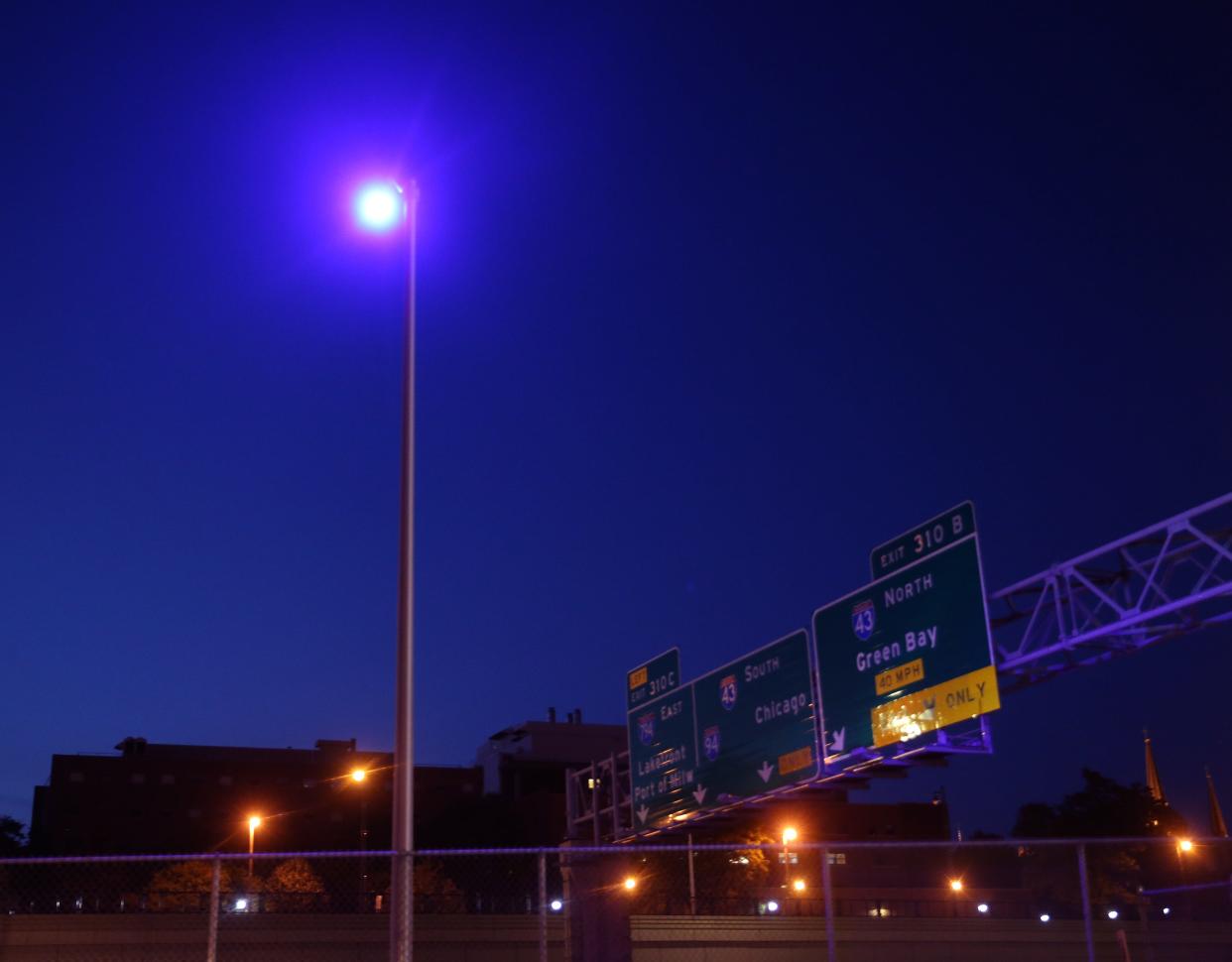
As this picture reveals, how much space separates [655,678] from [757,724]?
A: 4463 millimetres

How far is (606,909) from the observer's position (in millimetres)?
25891

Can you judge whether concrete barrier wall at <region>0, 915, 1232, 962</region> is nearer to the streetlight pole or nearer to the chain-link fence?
the chain-link fence

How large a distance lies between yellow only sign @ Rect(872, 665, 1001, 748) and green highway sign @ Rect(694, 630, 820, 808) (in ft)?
7.43

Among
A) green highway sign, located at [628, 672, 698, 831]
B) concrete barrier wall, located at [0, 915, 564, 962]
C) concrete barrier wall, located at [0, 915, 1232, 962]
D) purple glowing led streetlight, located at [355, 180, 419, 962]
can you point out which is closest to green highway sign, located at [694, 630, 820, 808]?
green highway sign, located at [628, 672, 698, 831]

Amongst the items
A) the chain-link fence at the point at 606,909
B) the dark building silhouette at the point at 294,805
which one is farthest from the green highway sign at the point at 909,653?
the dark building silhouette at the point at 294,805

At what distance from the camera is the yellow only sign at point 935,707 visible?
19.5 metres

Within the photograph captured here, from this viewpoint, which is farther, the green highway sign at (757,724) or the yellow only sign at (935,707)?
the green highway sign at (757,724)

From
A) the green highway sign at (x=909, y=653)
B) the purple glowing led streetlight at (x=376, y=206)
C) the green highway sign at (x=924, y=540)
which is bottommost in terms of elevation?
the green highway sign at (x=909, y=653)

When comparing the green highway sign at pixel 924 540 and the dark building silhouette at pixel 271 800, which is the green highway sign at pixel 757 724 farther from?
the dark building silhouette at pixel 271 800

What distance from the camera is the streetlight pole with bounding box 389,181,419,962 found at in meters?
12.9

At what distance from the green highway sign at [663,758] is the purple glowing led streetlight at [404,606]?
1267 cm

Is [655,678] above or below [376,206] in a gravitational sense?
below

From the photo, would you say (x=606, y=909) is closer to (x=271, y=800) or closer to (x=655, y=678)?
(x=655, y=678)

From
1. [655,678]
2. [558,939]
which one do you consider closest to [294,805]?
[558,939]
